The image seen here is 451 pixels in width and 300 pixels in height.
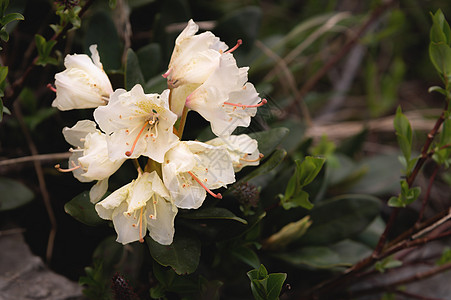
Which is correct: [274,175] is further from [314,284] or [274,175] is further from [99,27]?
[99,27]

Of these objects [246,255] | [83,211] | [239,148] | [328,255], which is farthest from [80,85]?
[328,255]

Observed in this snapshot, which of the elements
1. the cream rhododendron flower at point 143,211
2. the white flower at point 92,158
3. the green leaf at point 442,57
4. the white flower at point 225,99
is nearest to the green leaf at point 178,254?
the cream rhododendron flower at point 143,211

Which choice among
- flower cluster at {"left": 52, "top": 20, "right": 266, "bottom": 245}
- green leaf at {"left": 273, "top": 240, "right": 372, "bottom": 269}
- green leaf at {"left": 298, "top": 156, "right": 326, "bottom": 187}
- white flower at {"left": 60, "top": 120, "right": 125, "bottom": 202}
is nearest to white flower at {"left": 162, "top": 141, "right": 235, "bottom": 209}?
flower cluster at {"left": 52, "top": 20, "right": 266, "bottom": 245}

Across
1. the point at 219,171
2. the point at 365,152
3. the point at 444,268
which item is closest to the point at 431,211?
the point at 365,152

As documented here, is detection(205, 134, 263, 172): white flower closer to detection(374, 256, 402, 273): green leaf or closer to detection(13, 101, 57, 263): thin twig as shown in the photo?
detection(374, 256, 402, 273): green leaf

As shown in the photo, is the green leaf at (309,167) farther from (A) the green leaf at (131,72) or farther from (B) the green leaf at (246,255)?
(A) the green leaf at (131,72)

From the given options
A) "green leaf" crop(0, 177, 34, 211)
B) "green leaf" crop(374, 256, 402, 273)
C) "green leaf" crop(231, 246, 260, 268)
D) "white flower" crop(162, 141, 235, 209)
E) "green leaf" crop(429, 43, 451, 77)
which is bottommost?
"green leaf" crop(374, 256, 402, 273)

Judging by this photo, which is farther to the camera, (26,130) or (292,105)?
(292,105)
